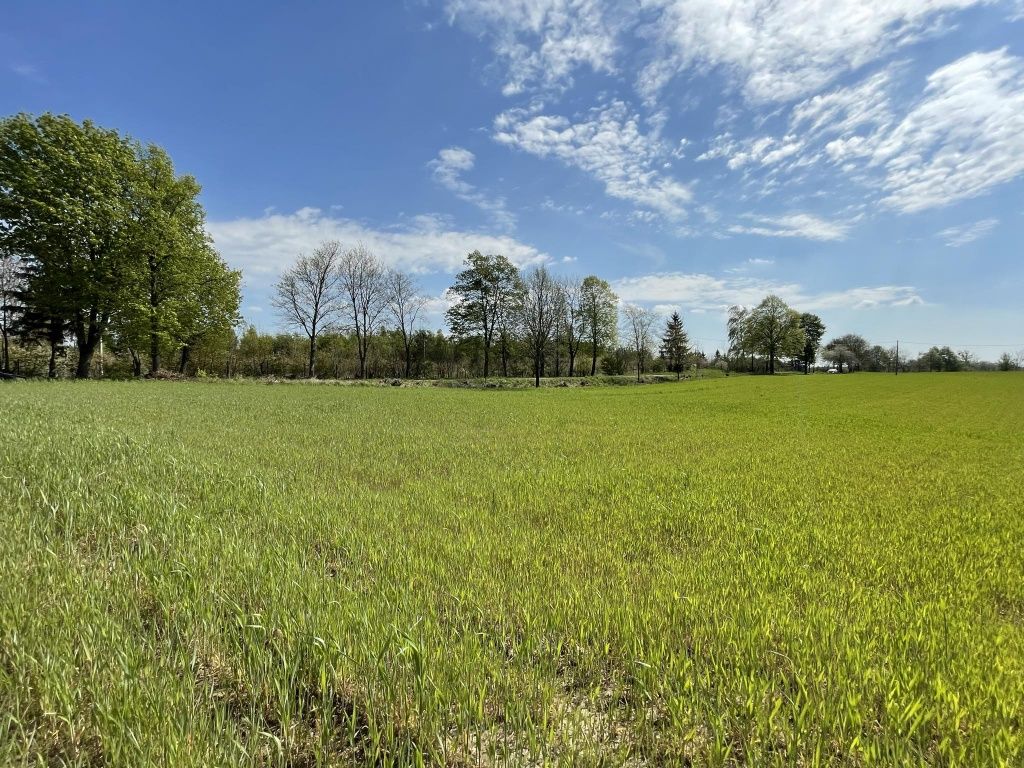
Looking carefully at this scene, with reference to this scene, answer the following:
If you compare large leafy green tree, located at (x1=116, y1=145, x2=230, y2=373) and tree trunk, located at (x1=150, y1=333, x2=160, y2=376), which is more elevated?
large leafy green tree, located at (x1=116, y1=145, x2=230, y2=373)

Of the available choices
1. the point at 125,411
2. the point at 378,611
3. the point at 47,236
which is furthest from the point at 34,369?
the point at 378,611

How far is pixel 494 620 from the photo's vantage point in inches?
124

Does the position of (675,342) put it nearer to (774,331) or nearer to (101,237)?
(774,331)

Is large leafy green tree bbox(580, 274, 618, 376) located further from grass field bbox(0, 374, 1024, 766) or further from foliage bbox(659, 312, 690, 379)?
grass field bbox(0, 374, 1024, 766)

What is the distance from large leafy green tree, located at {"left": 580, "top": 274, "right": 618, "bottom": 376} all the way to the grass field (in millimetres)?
61646

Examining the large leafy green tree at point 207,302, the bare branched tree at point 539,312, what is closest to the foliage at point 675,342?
the bare branched tree at point 539,312

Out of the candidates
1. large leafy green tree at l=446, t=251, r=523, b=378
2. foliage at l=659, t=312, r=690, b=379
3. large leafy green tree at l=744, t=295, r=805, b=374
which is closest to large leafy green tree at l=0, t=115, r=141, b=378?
large leafy green tree at l=446, t=251, r=523, b=378

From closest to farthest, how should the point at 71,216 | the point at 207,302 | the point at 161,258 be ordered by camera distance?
1. the point at 71,216
2. the point at 161,258
3. the point at 207,302

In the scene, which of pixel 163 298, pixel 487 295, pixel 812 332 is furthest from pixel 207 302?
pixel 812 332

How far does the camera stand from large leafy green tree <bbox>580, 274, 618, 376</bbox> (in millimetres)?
67562

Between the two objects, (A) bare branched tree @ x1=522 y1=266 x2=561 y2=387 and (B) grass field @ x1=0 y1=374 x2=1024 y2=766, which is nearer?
(B) grass field @ x1=0 y1=374 x2=1024 y2=766

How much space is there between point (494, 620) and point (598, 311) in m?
67.6

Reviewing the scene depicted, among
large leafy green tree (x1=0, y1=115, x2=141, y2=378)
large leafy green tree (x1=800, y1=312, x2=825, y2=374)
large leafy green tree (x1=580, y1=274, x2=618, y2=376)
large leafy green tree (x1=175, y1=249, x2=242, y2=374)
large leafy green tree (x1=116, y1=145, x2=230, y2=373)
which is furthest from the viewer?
large leafy green tree (x1=800, y1=312, x2=825, y2=374)

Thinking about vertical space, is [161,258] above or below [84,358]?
above
